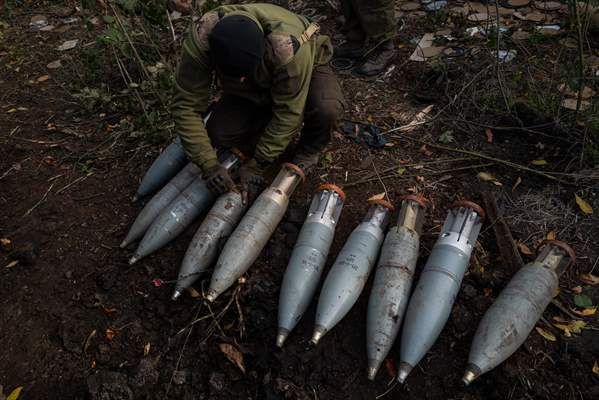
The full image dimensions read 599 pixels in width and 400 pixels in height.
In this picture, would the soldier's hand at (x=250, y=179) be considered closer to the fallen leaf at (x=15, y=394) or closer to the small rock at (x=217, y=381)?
the small rock at (x=217, y=381)

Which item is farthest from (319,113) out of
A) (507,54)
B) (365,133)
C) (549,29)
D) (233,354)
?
(549,29)

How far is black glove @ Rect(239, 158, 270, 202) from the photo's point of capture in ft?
10.5

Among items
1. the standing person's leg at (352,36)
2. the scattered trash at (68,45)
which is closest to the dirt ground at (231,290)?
the standing person's leg at (352,36)

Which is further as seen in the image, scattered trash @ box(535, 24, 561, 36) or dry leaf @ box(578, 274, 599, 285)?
scattered trash @ box(535, 24, 561, 36)

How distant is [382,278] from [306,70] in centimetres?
151

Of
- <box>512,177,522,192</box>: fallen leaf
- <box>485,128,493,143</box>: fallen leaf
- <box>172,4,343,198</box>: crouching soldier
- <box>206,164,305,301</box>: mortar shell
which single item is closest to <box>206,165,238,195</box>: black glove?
<box>172,4,343,198</box>: crouching soldier

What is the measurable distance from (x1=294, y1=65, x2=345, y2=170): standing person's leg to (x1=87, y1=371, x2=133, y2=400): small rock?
2027mm

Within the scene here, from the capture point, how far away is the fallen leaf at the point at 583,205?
3.18 m

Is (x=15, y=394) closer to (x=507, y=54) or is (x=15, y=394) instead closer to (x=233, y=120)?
(x=233, y=120)

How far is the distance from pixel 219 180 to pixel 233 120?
0.63 m

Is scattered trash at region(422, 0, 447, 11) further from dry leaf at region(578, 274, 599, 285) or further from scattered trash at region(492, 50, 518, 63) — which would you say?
dry leaf at region(578, 274, 599, 285)

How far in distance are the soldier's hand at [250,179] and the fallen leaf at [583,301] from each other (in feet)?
7.61

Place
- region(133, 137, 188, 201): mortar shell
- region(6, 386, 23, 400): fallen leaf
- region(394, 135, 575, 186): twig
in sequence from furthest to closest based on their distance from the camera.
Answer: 1. region(133, 137, 188, 201): mortar shell
2. region(394, 135, 575, 186): twig
3. region(6, 386, 23, 400): fallen leaf

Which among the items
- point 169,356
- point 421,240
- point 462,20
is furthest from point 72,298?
point 462,20
